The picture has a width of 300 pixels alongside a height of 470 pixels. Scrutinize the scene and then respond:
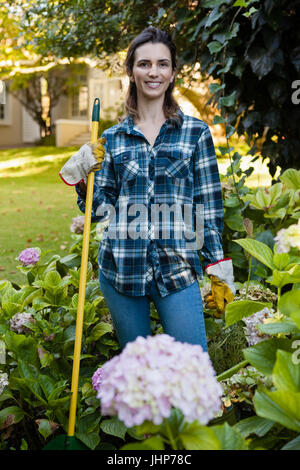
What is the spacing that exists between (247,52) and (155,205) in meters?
1.66

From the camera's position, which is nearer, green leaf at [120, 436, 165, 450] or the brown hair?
green leaf at [120, 436, 165, 450]

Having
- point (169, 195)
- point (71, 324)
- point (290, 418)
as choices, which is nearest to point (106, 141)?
point (169, 195)

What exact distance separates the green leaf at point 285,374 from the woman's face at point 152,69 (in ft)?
4.09

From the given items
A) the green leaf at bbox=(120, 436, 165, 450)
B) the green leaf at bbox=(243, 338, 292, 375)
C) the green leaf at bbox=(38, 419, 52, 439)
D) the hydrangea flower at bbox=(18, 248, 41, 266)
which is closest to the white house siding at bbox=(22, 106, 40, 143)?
the hydrangea flower at bbox=(18, 248, 41, 266)

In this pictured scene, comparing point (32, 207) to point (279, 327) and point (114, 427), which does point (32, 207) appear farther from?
point (279, 327)

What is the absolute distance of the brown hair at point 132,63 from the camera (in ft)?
6.81

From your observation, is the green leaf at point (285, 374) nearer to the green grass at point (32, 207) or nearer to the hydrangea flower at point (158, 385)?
the hydrangea flower at point (158, 385)

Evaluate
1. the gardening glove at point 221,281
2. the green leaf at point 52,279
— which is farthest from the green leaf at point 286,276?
the green leaf at point 52,279

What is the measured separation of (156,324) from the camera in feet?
8.94

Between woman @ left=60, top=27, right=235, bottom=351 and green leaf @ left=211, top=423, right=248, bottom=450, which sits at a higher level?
woman @ left=60, top=27, right=235, bottom=351

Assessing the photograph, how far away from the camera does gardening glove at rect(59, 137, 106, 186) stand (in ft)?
6.03

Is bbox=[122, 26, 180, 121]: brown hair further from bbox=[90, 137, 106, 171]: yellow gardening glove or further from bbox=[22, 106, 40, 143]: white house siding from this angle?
bbox=[22, 106, 40, 143]: white house siding

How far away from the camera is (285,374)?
1.14 m

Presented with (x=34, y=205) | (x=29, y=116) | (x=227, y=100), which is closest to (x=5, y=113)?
(x=29, y=116)
